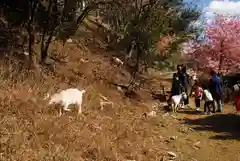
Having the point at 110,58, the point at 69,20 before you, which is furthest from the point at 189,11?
the point at 69,20

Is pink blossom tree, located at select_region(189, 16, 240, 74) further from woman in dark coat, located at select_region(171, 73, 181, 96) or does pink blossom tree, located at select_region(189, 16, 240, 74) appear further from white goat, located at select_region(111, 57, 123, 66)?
woman in dark coat, located at select_region(171, 73, 181, 96)

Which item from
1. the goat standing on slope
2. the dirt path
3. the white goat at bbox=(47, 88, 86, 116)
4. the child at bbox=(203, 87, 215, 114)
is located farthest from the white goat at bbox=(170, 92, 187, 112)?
the goat standing on slope

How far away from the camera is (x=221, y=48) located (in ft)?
100

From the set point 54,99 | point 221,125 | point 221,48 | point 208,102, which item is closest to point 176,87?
point 208,102

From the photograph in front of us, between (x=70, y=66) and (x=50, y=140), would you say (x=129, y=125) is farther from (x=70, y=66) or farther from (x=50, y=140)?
(x=70, y=66)

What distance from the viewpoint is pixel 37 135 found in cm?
879

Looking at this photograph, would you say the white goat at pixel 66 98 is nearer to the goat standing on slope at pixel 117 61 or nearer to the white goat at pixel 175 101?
the white goat at pixel 175 101

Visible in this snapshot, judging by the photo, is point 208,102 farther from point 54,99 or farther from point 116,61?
point 116,61

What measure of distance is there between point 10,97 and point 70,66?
905 centimetres

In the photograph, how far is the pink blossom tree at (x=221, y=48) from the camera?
29891mm

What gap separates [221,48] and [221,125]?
55.6 feet

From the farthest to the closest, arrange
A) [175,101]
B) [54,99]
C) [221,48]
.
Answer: [221,48] → [175,101] → [54,99]

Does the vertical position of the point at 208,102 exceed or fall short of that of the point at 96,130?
it exceeds it

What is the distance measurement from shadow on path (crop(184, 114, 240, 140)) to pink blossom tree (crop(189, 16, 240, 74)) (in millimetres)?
14474
